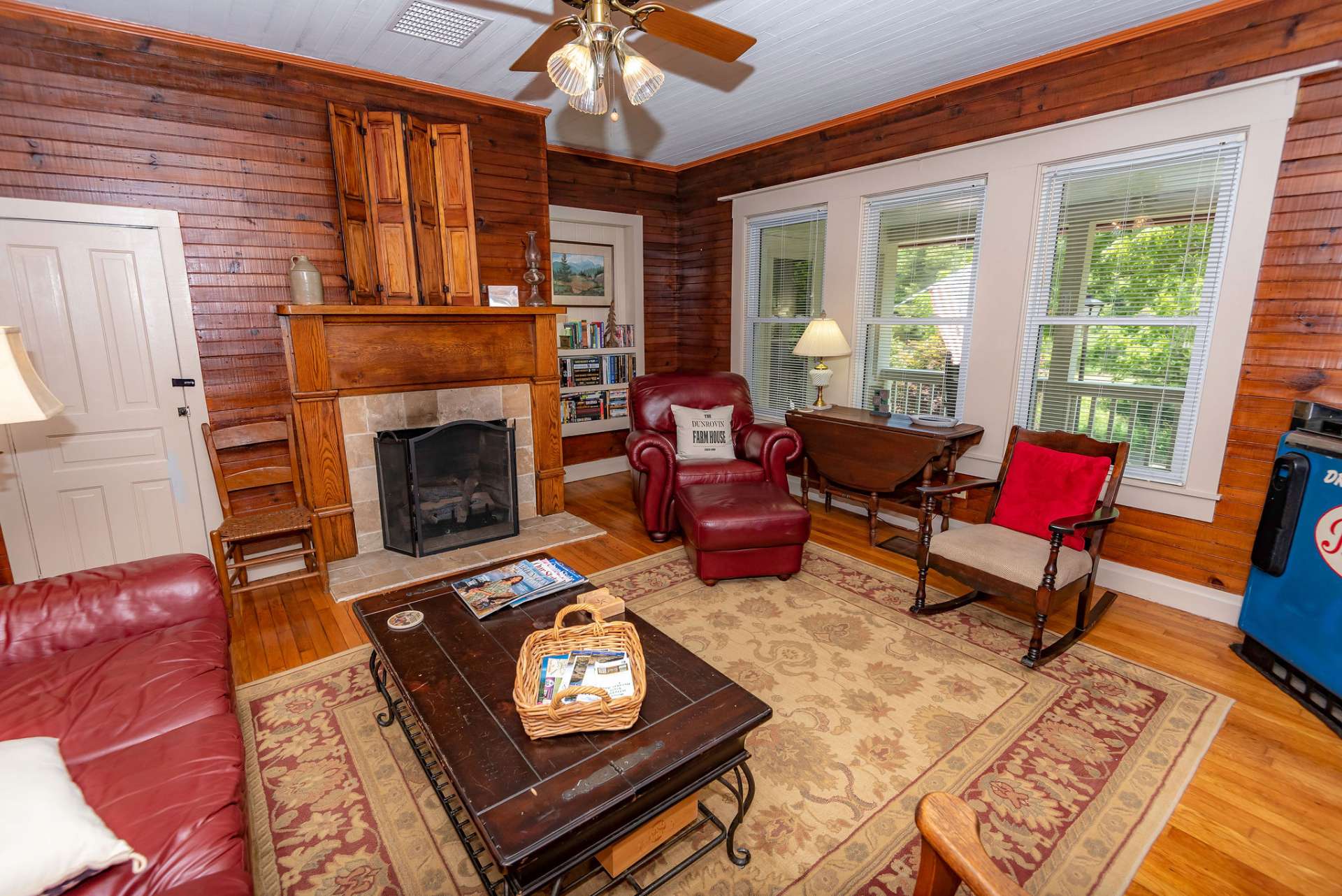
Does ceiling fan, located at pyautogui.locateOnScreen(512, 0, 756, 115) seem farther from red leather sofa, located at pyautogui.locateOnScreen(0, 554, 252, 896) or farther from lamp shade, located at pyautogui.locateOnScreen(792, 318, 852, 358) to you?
lamp shade, located at pyautogui.locateOnScreen(792, 318, 852, 358)

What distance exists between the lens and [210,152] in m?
2.89

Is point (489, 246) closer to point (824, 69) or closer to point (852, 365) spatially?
point (824, 69)

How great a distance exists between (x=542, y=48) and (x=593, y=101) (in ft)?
1.03

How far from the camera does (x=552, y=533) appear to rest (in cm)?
372

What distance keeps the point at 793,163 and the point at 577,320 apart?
2.08 metres

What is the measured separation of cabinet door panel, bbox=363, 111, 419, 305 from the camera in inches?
123

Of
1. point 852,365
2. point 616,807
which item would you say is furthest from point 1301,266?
point 616,807

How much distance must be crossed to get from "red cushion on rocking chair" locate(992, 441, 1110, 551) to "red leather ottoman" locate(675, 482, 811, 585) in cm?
98

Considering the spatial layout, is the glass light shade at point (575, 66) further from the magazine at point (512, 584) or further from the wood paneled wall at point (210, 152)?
the wood paneled wall at point (210, 152)

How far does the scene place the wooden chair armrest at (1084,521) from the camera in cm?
227

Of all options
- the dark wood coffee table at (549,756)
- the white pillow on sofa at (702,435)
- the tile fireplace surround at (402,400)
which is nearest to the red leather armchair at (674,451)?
the white pillow on sofa at (702,435)

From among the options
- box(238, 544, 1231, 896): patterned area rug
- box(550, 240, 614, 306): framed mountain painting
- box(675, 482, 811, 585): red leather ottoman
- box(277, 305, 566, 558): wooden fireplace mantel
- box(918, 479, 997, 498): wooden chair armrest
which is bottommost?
box(238, 544, 1231, 896): patterned area rug

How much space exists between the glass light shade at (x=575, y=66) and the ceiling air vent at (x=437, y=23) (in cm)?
128

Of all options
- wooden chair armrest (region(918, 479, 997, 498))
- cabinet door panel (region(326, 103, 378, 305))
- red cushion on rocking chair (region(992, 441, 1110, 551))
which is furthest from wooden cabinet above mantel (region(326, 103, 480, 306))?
red cushion on rocking chair (region(992, 441, 1110, 551))
